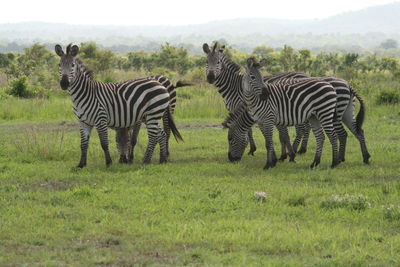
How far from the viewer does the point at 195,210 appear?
8023 millimetres

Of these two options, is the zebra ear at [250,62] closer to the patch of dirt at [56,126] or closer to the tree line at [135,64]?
the patch of dirt at [56,126]

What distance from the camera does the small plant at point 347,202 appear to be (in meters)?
7.95

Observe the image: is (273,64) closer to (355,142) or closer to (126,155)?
(355,142)

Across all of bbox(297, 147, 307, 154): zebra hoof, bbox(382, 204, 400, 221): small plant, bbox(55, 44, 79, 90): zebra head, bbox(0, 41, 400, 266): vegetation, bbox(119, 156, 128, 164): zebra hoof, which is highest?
bbox(55, 44, 79, 90): zebra head

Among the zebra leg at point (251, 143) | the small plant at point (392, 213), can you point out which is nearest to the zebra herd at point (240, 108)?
the zebra leg at point (251, 143)

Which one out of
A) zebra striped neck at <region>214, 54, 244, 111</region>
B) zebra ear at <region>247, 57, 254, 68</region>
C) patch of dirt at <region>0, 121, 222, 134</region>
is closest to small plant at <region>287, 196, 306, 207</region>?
zebra ear at <region>247, 57, 254, 68</region>

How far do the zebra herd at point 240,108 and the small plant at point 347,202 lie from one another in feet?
9.98

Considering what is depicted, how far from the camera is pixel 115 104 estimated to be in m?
11.3

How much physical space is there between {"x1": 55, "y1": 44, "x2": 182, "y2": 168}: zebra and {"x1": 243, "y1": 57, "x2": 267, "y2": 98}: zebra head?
1.67 m

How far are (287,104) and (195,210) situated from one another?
4041 millimetres

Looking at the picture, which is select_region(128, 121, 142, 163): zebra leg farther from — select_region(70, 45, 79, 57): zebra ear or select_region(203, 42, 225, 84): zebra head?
select_region(70, 45, 79, 57): zebra ear

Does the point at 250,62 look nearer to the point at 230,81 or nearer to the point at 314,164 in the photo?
the point at 230,81

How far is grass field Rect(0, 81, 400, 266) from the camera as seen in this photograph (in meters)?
6.29

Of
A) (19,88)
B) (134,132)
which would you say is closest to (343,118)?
(134,132)
